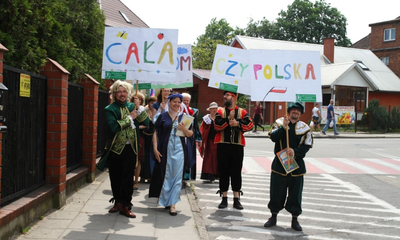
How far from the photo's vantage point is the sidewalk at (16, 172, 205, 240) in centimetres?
511

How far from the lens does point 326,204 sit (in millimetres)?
7730

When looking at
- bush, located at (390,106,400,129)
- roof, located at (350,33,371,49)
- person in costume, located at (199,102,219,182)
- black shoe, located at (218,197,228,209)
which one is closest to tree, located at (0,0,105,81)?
person in costume, located at (199,102,219,182)

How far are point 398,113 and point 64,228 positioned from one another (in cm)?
3010

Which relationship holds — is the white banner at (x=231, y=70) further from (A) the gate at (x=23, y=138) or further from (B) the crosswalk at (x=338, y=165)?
(B) the crosswalk at (x=338, y=165)

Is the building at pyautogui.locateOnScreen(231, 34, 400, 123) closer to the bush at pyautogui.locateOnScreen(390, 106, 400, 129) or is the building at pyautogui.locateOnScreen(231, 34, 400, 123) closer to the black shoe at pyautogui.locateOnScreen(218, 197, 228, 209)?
the bush at pyautogui.locateOnScreen(390, 106, 400, 129)

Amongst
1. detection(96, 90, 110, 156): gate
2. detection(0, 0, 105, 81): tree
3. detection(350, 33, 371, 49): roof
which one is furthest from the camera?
detection(350, 33, 371, 49): roof

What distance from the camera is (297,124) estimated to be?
6078mm

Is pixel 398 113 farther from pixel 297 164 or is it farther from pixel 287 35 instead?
pixel 287 35

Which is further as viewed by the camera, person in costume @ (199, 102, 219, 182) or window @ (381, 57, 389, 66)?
window @ (381, 57, 389, 66)

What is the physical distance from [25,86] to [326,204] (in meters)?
5.38

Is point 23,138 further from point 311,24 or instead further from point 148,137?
point 311,24

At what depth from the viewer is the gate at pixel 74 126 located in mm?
7266

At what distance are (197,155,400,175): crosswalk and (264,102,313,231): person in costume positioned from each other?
5.50 metres

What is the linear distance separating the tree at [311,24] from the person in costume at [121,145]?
64943 millimetres
